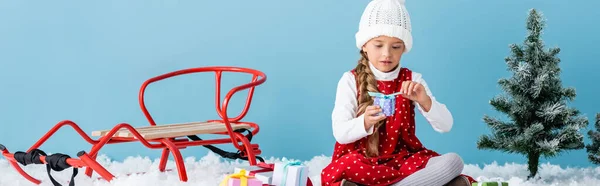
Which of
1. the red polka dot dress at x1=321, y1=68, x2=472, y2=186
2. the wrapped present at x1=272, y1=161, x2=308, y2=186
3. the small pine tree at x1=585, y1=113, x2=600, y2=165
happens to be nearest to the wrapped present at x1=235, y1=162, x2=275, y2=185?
the wrapped present at x1=272, y1=161, x2=308, y2=186

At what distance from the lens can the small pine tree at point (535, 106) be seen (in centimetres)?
344

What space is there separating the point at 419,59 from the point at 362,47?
4.00 feet

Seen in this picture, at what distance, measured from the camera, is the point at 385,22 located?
2.77 meters

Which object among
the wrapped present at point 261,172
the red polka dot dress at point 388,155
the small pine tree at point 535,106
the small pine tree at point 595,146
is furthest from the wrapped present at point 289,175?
the small pine tree at point 595,146

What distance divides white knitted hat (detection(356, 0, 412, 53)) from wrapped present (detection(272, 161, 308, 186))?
24.9 inches

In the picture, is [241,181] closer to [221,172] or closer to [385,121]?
[385,121]

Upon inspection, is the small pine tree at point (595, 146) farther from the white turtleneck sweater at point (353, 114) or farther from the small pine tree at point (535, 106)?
the white turtleneck sweater at point (353, 114)

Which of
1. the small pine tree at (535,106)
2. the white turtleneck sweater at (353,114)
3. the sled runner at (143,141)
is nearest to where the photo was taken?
the sled runner at (143,141)

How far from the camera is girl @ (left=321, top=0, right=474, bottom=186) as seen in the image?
8.55ft

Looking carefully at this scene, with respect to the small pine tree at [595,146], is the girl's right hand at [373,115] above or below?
below

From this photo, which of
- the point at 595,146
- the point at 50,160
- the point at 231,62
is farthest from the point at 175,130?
the point at 595,146

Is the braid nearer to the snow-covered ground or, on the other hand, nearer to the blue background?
the snow-covered ground

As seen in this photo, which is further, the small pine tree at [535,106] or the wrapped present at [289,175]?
the small pine tree at [535,106]

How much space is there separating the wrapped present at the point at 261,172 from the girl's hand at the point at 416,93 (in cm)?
49
